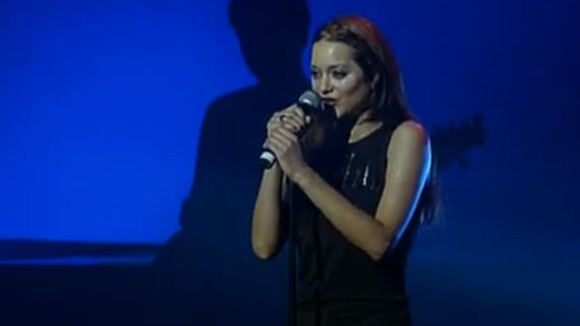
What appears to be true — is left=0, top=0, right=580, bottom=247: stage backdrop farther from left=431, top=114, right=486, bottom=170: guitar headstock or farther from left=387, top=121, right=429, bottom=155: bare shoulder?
left=387, top=121, right=429, bottom=155: bare shoulder

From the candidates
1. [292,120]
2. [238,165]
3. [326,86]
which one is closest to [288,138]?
[292,120]

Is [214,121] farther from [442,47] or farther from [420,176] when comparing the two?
[420,176]

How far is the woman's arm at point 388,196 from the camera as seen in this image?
146 cm

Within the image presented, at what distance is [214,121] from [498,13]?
0.59 metres

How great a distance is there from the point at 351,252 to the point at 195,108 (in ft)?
2.24

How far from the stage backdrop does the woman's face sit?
0.54 meters

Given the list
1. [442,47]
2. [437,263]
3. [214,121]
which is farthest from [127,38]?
[437,263]

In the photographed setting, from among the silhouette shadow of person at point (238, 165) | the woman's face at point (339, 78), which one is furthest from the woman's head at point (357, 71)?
the silhouette shadow of person at point (238, 165)

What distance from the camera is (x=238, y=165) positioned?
2105mm

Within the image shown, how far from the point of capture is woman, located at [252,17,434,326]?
1.47m

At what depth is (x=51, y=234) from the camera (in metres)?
2.05

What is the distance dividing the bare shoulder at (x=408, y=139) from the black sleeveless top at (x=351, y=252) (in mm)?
14

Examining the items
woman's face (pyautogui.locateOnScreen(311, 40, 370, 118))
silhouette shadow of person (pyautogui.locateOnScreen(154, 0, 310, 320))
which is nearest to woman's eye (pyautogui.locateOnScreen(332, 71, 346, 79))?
woman's face (pyautogui.locateOnScreen(311, 40, 370, 118))

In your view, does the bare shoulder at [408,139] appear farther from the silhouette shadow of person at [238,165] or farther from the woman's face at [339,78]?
the silhouette shadow of person at [238,165]
